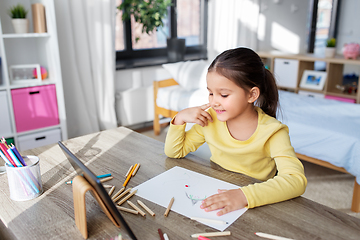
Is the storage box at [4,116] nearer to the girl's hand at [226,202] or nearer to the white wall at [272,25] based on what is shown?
the girl's hand at [226,202]

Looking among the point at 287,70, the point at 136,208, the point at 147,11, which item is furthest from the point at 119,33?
the point at 136,208

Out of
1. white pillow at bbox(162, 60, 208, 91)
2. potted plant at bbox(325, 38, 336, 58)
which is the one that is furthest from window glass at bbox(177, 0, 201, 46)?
potted plant at bbox(325, 38, 336, 58)

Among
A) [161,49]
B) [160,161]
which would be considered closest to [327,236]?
[160,161]

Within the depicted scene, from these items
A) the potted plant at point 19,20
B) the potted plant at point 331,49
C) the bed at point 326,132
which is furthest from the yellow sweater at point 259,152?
the potted plant at point 331,49

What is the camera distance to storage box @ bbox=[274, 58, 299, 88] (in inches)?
151

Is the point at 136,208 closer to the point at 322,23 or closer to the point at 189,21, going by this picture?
the point at 189,21

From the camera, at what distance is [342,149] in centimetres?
188

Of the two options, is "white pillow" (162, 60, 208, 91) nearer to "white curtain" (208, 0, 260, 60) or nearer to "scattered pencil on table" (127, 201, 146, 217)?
"white curtain" (208, 0, 260, 60)

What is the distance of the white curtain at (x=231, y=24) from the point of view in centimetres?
378

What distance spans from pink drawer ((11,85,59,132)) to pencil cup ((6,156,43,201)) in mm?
1585

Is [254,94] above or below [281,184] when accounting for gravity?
above

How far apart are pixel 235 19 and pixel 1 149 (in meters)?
3.53

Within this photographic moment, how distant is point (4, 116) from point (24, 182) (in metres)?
1.60

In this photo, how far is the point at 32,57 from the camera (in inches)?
105
